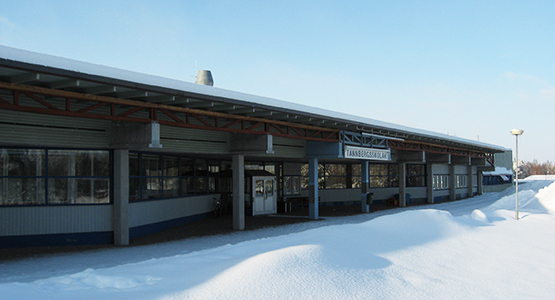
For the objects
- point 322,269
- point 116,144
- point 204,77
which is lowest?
point 322,269

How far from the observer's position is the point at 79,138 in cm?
1289

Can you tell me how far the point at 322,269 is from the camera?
803 cm

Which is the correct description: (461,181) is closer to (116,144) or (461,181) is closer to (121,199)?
(121,199)

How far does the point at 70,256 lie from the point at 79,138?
355 centimetres

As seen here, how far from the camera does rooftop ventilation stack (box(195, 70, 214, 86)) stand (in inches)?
998

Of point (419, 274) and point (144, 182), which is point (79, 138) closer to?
point (144, 182)

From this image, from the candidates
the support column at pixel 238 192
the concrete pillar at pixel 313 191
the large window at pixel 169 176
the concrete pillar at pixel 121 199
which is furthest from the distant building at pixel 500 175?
the concrete pillar at pixel 121 199

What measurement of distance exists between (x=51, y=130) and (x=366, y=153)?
51.8ft

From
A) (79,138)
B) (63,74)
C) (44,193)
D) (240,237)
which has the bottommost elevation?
(240,237)

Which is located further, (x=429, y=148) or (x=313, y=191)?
(x=429, y=148)

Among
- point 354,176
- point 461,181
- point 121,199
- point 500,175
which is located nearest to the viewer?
point 121,199

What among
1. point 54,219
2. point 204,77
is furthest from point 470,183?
point 54,219

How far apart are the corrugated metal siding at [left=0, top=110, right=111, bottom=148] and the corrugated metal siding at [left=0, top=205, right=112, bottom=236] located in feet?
7.09

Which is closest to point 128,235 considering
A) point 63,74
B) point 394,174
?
point 63,74
